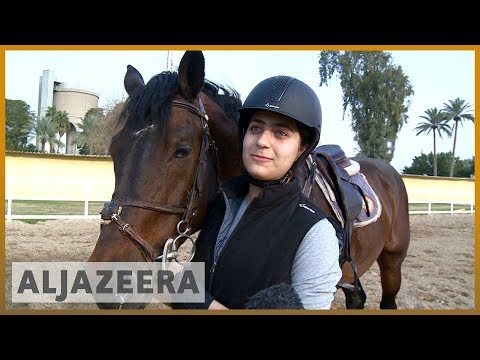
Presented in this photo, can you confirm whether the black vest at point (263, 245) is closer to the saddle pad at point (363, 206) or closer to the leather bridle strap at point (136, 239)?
the leather bridle strap at point (136, 239)

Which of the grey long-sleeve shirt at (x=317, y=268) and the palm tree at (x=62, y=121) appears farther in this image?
the palm tree at (x=62, y=121)

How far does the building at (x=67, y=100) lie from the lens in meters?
4.68

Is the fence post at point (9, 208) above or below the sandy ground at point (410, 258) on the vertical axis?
above

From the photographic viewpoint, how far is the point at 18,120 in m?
3.86

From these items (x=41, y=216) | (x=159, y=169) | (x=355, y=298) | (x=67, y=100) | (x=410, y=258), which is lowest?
(x=410, y=258)

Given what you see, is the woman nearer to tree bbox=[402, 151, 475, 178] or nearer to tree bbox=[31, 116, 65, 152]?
tree bbox=[31, 116, 65, 152]

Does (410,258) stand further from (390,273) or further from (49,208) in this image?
(49,208)

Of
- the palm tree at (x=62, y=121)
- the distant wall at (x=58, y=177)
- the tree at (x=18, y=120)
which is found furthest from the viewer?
the distant wall at (x=58, y=177)

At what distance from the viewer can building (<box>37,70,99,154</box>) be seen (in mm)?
4680

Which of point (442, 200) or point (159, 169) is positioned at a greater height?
point (159, 169)

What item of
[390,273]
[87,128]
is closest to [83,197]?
[87,128]

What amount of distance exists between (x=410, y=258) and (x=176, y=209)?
26.7 ft

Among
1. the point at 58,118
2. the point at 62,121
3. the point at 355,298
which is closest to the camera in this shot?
the point at 355,298

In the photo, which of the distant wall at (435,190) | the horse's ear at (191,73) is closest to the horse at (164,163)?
the horse's ear at (191,73)
